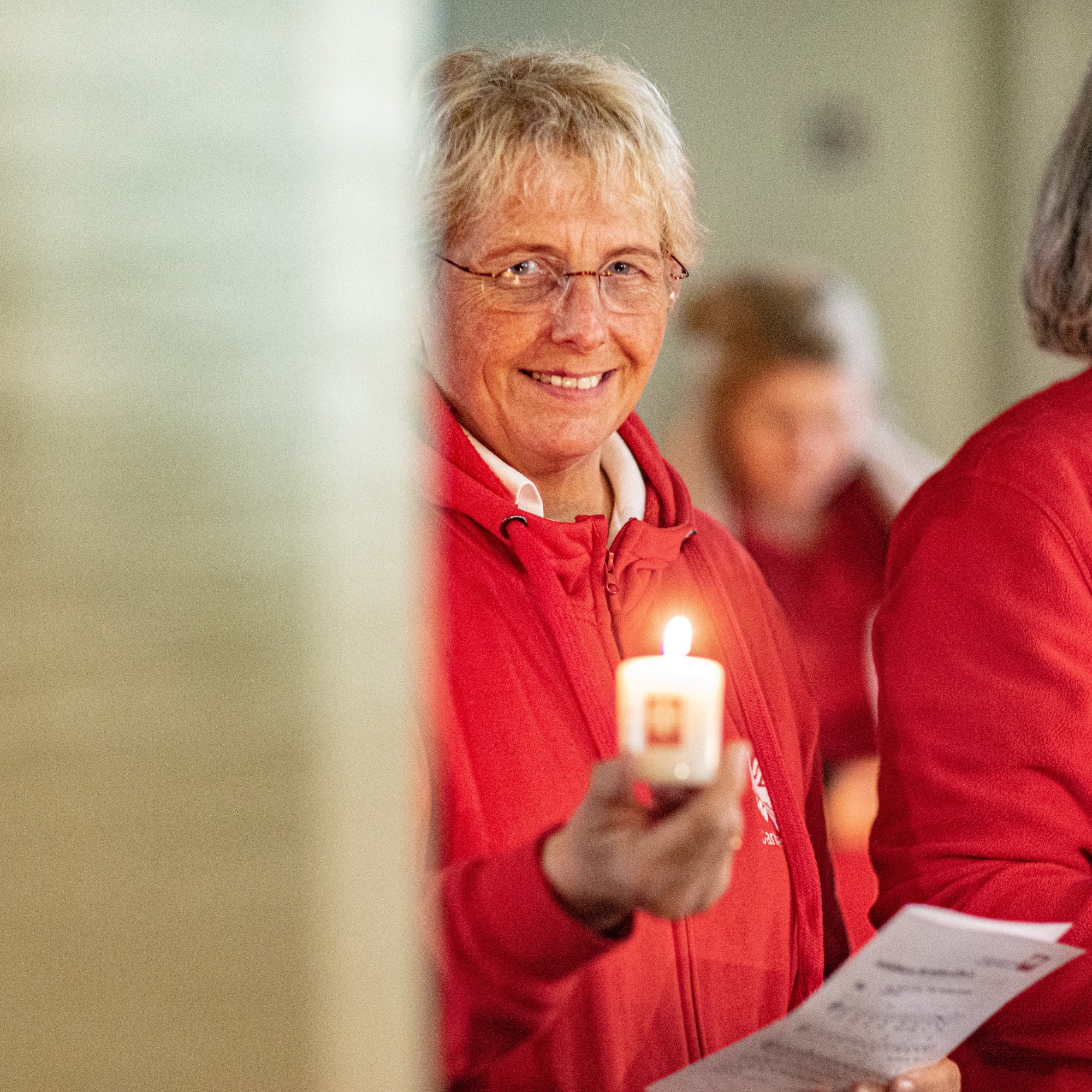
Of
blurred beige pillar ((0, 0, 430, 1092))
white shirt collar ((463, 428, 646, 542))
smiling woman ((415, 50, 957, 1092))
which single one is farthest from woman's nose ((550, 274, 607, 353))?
blurred beige pillar ((0, 0, 430, 1092))

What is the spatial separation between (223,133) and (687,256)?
0.79m

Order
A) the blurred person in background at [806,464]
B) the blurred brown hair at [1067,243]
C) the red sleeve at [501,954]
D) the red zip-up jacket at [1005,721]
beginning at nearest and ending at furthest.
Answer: the red sleeve at [501,954], the red zip-up jacket at [1005,721], the blurred brown hair at [1067,243], the blurred person in background at [806,464]

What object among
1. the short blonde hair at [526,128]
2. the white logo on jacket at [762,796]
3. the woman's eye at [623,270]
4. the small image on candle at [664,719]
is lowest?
the white logo on jacket at [762,796]

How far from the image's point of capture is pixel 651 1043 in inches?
45.5

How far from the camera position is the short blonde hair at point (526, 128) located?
123 cm

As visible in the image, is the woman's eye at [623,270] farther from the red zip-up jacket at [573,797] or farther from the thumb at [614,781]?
the thumb at [614,781]

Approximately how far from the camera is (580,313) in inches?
49.6

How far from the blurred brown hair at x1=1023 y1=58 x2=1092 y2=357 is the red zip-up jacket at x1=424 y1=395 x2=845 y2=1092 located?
1.55ft

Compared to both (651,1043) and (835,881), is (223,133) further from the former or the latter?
(835,881)

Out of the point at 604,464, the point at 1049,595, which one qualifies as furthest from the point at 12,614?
the point at 1049,595

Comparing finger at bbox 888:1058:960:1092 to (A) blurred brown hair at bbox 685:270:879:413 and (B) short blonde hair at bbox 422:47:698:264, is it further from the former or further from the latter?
(A) blurred brown hair at bbox 685:270:879:413

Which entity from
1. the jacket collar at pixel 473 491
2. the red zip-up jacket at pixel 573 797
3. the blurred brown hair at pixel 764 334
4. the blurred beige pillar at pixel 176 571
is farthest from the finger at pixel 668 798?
the blurred brown hair at pixel 764 334

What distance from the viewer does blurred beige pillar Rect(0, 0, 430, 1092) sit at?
0.64 meters

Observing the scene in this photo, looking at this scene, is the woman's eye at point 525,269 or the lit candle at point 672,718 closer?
the lit candle at point 672,718
